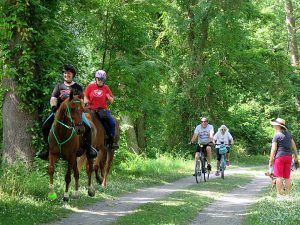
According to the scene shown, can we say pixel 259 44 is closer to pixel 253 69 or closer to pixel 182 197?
pixel 253 69

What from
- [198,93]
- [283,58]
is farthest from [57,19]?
[283,58]

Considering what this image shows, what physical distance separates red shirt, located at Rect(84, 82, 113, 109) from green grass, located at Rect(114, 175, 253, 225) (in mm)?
3012

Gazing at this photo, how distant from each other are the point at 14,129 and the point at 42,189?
9.01ft

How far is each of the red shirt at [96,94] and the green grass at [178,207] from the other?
3.01 metres

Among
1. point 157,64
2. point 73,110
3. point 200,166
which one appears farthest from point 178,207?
point 157,64

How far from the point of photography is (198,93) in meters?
34.5

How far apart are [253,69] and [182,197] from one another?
22240 millimetres

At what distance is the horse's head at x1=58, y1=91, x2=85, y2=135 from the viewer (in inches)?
447

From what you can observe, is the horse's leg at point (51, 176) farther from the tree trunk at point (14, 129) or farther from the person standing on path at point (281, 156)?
the person standing on path at point (281, 156)

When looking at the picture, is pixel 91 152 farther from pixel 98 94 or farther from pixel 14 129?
pixel 14 129

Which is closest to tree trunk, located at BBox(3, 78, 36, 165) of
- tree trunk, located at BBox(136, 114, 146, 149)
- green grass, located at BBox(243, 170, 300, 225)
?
green grass, located at BBox(243, 170, 300, 225)

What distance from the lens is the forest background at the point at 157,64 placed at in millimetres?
14953

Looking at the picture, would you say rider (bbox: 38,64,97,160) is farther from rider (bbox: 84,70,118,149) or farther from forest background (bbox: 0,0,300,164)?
forest background (bbox: 0,0,300,164)

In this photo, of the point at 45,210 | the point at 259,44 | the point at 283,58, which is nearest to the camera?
the point at 45,210
